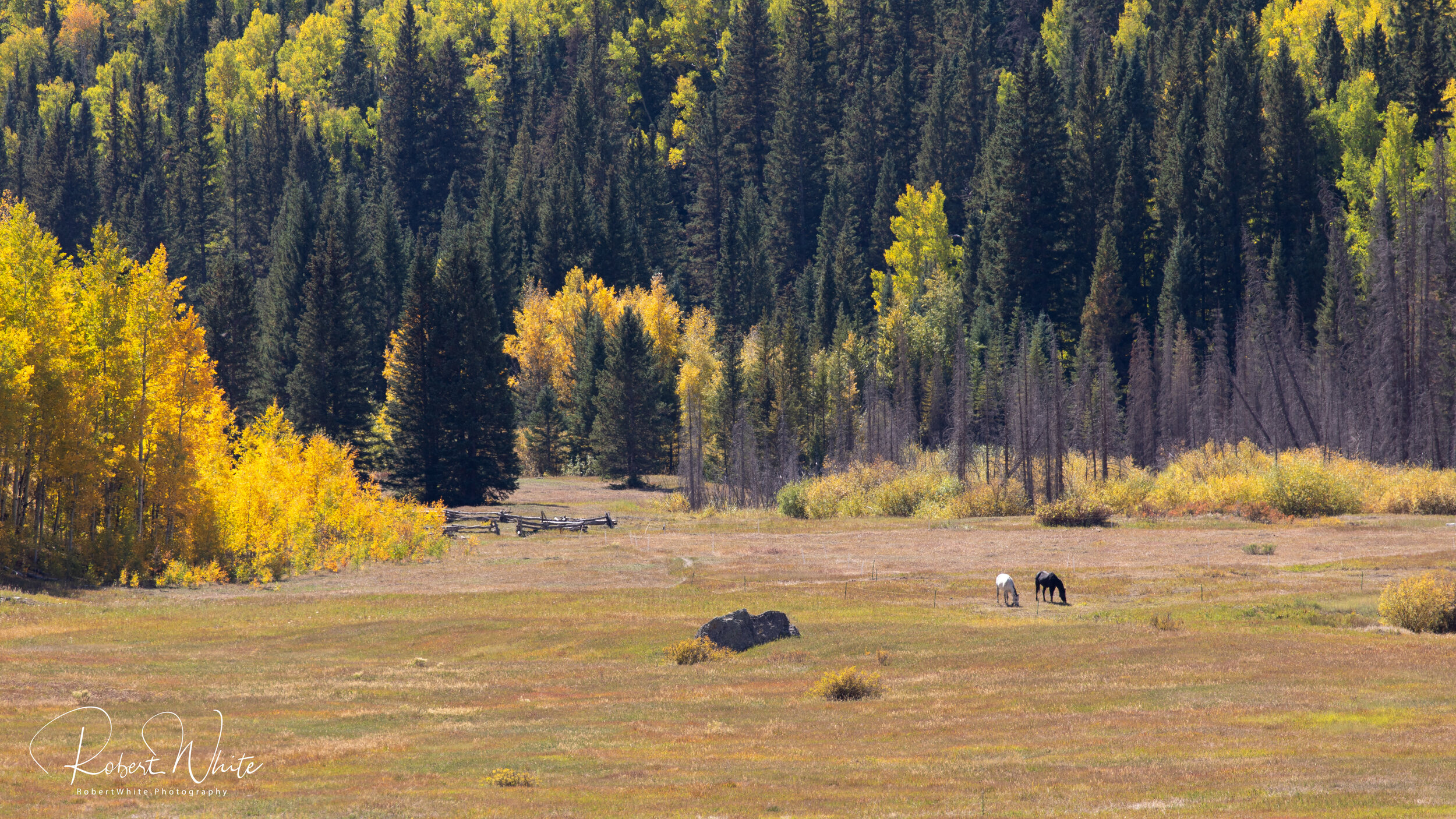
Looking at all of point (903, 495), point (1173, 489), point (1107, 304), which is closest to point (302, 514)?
point (903, 495)

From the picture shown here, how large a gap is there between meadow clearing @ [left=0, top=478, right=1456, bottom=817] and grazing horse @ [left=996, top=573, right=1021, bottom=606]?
34.6 inches

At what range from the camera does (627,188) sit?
163 metres

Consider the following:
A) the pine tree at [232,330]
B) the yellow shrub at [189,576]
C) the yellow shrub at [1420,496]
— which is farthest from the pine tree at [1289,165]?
the yellow shrub at [189,576]

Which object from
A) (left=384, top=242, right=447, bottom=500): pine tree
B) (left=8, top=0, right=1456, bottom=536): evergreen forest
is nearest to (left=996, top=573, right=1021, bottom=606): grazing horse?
(left=8, top=0, right=1456, bottom=536): evergreen forest

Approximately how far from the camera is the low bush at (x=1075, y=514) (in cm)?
6694

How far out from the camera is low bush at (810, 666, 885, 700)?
27.0 m

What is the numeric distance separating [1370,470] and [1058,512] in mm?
17118

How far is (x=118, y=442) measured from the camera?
51.7 m

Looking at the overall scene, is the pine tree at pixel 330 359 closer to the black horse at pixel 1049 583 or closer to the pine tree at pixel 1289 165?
the black horse at pixel 1049 583

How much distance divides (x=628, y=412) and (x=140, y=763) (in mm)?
88046

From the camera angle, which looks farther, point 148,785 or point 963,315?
point 963,315

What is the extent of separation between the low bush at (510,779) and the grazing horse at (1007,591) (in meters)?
22.3

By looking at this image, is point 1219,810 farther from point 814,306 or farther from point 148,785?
point 814,306

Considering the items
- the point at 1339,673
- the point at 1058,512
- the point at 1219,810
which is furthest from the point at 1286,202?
the point at 1219,810
